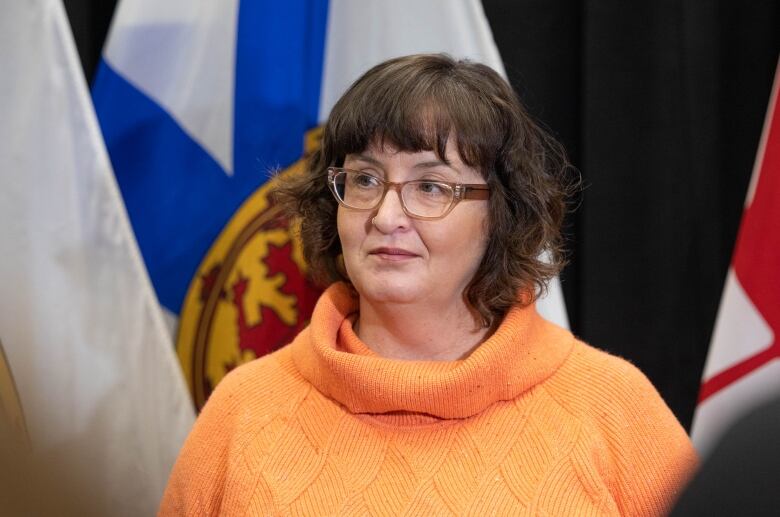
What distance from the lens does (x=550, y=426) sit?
1.59 meters

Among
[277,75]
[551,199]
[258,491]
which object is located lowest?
[258,491]

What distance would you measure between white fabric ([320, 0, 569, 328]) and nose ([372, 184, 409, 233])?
0.59 metres

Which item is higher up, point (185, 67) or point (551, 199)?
point (185, 67)

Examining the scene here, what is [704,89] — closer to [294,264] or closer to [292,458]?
[294,264]

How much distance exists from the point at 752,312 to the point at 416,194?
764 millimetres

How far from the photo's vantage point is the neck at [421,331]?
5.43 feet

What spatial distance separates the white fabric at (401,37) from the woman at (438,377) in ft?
1.41

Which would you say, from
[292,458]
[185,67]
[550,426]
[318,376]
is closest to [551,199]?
[550,426]

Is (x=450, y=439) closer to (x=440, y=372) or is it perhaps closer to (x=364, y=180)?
(x=440, y=372)

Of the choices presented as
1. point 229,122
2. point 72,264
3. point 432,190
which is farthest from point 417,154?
point 72,264

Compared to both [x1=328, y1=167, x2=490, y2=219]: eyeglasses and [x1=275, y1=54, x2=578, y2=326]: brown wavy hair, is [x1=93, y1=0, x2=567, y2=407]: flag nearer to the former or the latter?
[x1=275, y1=54, x2=578, y2=326]: brown wavy hair

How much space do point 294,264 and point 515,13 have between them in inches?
29.9

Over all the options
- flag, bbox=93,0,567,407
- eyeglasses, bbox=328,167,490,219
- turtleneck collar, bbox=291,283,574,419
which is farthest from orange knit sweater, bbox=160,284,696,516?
flag, bbox=93,0,567,407

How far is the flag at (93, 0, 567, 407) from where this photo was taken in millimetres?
2154
